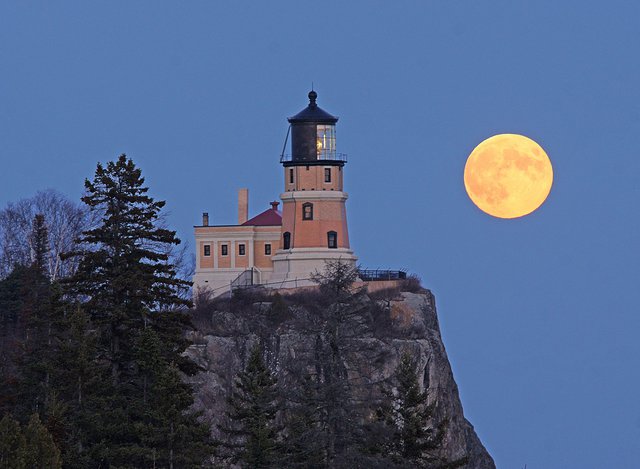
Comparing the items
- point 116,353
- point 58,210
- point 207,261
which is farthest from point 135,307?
point 58,210

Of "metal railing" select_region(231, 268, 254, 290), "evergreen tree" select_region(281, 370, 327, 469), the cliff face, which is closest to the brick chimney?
"metal railing" select_region(231, 268, 254, 290)

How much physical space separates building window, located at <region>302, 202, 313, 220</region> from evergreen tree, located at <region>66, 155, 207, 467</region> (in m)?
43.3

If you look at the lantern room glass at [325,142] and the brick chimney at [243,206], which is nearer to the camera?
the lantern room glass at [325,142]

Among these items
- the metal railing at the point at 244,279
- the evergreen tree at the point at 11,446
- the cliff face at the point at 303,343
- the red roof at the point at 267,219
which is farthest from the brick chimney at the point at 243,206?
the evergreen tree at the point at 11,446

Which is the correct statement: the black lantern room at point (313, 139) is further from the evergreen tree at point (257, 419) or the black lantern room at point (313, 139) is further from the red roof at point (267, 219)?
the evergreen tree at point (257, 419)

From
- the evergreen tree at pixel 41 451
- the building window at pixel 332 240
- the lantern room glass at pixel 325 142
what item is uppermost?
the lantern room glass at pixel 325 142

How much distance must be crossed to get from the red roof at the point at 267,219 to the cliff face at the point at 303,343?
10.1 metres

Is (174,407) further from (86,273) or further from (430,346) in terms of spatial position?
(430,346)

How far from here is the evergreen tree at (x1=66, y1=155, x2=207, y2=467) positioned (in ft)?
153

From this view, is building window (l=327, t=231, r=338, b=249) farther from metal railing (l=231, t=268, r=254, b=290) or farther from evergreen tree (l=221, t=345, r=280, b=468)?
evergreen tree (l=221, t=345, r=280, b=468)

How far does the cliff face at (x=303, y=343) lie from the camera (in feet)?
275

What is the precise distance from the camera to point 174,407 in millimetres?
46188

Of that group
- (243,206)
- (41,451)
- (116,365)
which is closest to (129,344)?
(116,365)

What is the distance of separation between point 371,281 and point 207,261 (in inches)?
408
